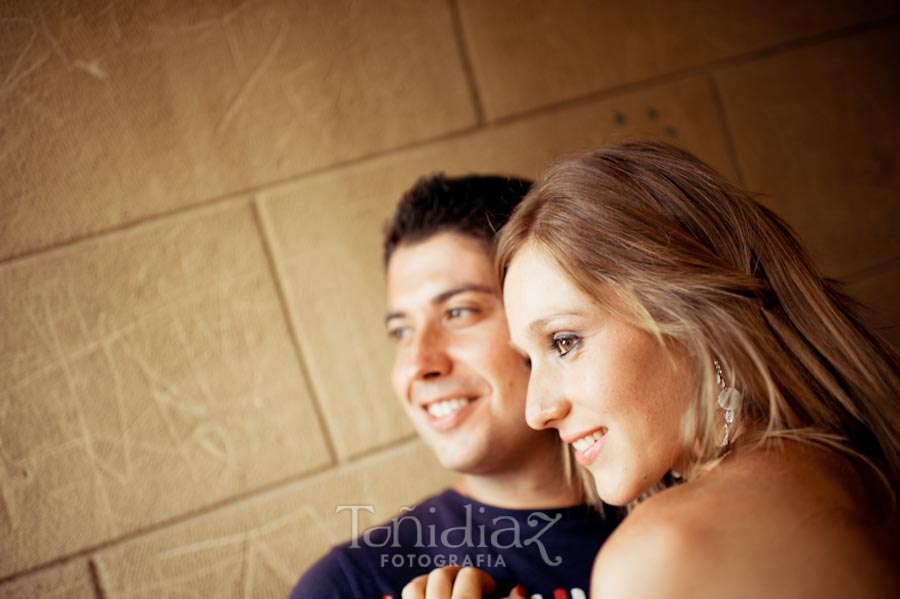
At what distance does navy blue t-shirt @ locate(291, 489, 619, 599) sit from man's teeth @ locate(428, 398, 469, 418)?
26cm

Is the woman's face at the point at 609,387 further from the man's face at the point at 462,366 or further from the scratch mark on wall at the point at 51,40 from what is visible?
the scratch mark on wall at the point at 51,40

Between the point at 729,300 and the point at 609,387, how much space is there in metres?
0.30

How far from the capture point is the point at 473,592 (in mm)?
1524

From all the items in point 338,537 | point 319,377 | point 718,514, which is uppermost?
point 319,377

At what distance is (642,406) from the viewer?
142 cm

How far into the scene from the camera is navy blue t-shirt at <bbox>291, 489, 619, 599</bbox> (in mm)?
1697

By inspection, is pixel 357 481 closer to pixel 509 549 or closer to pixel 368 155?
pixel 509 549

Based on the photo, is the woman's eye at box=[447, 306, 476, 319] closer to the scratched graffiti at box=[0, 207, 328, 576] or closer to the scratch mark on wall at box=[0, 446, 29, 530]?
the scratched graffiti at box=[0, 207, 328, 576]

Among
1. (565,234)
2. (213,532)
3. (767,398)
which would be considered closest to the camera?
(767,398)

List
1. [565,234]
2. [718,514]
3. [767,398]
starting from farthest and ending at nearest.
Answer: [565,234] → [767,398] → [718,514]

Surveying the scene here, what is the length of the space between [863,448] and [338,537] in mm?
1591

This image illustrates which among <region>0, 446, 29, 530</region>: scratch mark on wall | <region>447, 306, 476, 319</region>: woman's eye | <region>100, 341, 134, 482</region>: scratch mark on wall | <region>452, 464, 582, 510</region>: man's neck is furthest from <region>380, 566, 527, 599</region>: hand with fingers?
<region>0, 446, 29, 530</region>: scratch mark on wall

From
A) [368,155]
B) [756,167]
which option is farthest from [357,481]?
[756,167]

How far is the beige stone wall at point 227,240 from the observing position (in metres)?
2.12
